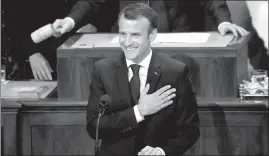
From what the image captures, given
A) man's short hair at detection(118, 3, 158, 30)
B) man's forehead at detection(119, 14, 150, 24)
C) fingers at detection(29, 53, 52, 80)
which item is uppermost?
man's short hair at detection(118, 3, 158, 30)

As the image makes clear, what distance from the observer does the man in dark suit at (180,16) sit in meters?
3.97

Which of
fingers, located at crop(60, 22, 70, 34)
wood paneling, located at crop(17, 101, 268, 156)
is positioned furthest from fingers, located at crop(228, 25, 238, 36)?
fingers, located at crop(60, 22, 70, 34)

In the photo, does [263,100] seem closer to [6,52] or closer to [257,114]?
[257,114]

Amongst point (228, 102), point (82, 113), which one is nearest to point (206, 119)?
point (228, 102)

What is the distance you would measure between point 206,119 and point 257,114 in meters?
0.28

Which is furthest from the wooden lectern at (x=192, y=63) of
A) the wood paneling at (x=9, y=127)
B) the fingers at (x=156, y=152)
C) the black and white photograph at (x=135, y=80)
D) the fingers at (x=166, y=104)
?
the fingers at (x=156, y=152)

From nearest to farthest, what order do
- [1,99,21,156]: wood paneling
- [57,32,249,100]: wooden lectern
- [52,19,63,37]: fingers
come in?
1. [57,32,249,100]: wooden lectern
2. [1,99,21,156]: wood paneling
3. [52,19,63,37]: fingers

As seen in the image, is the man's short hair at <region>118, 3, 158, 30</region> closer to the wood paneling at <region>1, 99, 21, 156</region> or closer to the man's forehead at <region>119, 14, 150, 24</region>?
the man's forehead at <region>119, 14, 150, 24</region>

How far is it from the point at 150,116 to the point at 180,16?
1535 mm

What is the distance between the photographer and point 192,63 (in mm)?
3682

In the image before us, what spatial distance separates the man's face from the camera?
2.80 m

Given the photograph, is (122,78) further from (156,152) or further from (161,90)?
(156,152)

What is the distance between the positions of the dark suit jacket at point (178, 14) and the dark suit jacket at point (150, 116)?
1.21 m

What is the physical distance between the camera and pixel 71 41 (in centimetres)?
391
